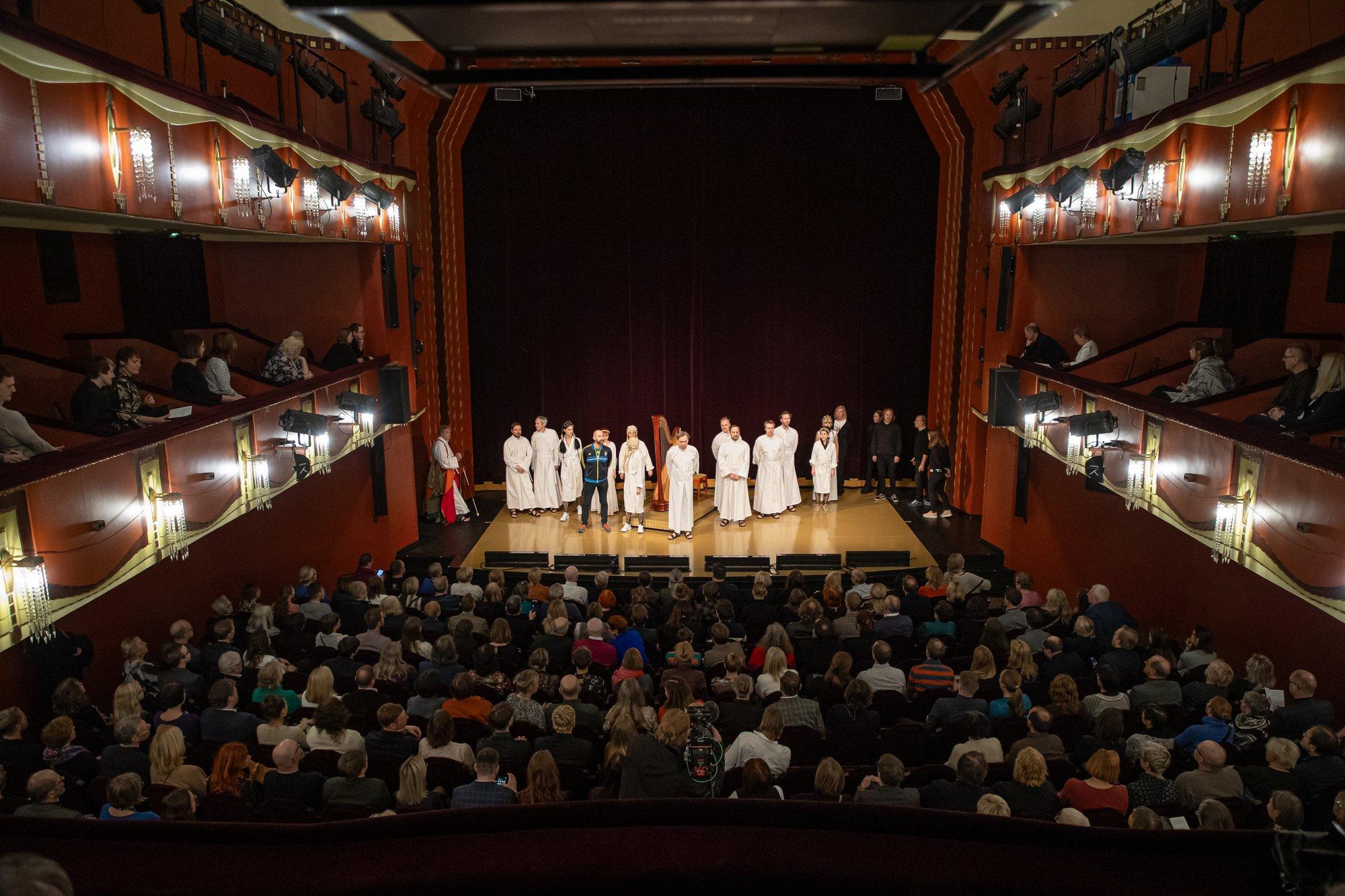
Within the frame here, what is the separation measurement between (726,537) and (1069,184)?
6669mm

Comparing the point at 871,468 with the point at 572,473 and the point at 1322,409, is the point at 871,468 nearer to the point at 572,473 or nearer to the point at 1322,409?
the point at 572,473

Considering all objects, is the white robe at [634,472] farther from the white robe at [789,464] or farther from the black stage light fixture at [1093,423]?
the black stage light fixture at [1093,423]

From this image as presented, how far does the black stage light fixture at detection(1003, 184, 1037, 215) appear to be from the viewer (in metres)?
12.4

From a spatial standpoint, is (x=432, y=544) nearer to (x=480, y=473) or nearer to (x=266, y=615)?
(x=480, y=473)

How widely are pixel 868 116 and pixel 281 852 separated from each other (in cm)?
1634

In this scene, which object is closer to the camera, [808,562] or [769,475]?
[808,562]

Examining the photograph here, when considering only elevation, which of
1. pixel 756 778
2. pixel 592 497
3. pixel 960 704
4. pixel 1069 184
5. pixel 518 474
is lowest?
pixel 592 497

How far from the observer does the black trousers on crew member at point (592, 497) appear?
48.9 ft

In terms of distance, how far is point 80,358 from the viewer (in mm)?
9969

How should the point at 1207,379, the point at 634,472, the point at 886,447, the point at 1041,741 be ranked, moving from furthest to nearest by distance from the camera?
the point at 886,447 → the point at 634,472 → the point at 1207,379 → the point at 1041,741

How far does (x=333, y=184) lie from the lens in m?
11.2

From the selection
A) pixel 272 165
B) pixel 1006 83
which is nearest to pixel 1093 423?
pixel 1006 83

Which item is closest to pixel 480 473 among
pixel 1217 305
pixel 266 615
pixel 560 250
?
pixel 560 250

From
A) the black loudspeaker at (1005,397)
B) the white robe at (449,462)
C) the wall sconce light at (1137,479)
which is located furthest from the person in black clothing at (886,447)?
the white robe at (449,462)
